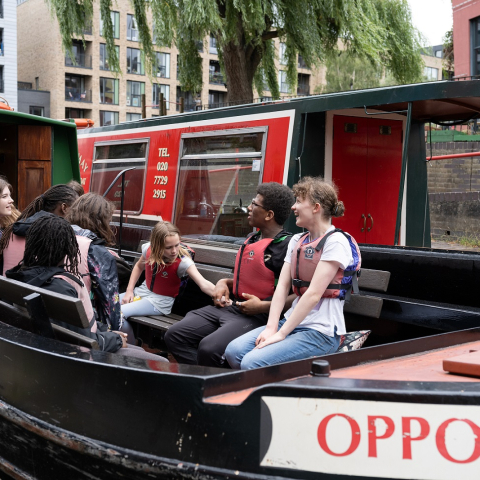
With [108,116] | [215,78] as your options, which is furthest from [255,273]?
[215,78]

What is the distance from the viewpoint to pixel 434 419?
7.22ft

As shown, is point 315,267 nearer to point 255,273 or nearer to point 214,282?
point 255,273

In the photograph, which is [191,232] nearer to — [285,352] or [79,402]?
[285,352]

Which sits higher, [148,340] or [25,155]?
[25,155]

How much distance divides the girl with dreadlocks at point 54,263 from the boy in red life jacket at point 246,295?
837mm

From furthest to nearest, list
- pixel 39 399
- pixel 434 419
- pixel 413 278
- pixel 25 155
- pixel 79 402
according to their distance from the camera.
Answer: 1. pixel 25 155
2. pixel 413 278
3. pixel 39 399
4. pixel 79 402
5. pixel 434 419

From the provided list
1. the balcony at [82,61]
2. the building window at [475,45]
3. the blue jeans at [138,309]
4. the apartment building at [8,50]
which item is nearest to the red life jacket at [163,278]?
the blue jeans at [138,309]

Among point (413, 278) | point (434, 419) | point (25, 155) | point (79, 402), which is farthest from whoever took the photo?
point (25, 155)

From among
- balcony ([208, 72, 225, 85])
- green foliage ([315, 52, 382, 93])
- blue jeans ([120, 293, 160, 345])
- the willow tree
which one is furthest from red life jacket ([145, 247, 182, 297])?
balcony ([208, 72, 225, 85])

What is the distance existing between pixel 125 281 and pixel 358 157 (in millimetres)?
2729

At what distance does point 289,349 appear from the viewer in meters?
3.42

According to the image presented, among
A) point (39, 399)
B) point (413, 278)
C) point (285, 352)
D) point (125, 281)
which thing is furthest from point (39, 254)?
point (125, 281)

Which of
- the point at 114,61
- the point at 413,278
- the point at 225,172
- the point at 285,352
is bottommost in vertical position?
the point at 285,352

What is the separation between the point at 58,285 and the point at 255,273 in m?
1.40
